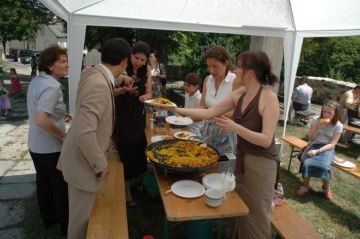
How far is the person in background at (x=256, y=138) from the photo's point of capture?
7.15 ft

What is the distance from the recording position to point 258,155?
2.32 metres

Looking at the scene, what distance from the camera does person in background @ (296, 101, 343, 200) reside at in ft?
14.1

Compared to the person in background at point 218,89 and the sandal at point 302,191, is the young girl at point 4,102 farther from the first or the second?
the sandal at point 302,191

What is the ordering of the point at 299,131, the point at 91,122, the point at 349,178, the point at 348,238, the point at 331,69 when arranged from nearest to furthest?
the point at 91,122
the point at 348,238
the point at 349,178
the point at 299,131
the point at 331,69

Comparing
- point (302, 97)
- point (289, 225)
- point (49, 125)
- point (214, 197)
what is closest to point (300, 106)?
point (302, 97)

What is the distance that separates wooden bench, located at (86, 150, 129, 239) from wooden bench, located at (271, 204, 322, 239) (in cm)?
136

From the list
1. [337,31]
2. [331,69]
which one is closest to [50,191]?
[337,31]

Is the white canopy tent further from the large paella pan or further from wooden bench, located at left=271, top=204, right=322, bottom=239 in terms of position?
wooden bench, located at left=271, top=204, right=322, bottom=239

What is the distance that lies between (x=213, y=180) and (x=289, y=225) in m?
0.96

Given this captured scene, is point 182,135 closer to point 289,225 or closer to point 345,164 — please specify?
point 289,225

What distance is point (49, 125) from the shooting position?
2660mm

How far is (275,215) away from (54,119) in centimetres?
230

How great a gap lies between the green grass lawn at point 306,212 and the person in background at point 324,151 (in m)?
0.18

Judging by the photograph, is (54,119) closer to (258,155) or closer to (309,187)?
(258,155)
